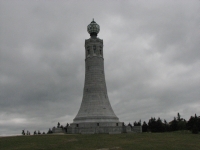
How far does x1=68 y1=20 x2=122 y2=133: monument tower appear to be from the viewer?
46.6 m

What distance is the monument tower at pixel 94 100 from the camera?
46.6m

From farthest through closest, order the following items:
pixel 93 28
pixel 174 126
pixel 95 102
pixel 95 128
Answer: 1. pixel 174 126
2. pixel 93 28
3. pixel 95 102
4. pixel 95 128

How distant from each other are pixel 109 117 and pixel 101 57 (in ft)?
48.9

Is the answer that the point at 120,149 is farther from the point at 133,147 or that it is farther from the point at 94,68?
the point at 94,68

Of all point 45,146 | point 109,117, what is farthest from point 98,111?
point 45,146

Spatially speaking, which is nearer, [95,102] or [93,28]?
[95,102]

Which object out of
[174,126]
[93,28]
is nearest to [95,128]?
[93,28]

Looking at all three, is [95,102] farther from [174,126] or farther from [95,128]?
[174,126]

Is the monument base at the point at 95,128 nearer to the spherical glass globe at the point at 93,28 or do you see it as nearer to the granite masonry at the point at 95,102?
the granite masonry at the point at 95,102

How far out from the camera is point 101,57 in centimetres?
5653

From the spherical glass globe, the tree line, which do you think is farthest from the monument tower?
the tree line

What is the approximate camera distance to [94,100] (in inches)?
2023

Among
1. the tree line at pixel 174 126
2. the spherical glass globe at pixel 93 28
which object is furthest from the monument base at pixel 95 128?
the spherical glass globe at pixel 93 28

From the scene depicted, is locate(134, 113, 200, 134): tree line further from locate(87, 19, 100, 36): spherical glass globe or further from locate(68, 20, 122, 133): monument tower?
locate(87, 19, 100, 36): spherical glass globe
